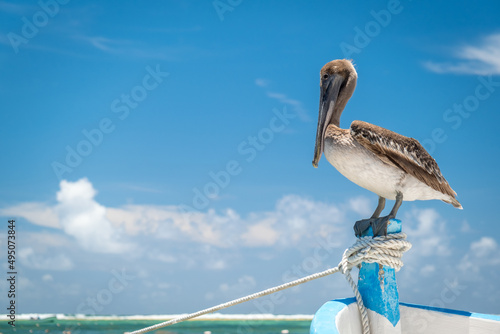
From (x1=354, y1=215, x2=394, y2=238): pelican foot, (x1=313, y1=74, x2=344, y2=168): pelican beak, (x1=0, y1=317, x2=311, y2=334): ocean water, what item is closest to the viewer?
(x1=354, y1=215, x2=394, y2=238): pelican foot

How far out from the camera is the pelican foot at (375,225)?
296 cm

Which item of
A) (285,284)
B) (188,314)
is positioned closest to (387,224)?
(285,284)

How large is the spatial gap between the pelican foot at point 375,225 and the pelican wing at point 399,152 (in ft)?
1.32

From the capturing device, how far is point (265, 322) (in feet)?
37.6

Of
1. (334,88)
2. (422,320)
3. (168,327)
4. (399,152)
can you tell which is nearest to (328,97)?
(334,88)

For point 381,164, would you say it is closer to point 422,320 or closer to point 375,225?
point 375,225

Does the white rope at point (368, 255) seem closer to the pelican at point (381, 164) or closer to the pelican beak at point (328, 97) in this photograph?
the pelican at point (381, 164)

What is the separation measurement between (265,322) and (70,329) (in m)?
4.40

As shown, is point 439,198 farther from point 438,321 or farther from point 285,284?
point 285,284

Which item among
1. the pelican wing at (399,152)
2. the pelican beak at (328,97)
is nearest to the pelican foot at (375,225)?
the pelican wing at (399,152)

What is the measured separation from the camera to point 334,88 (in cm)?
356

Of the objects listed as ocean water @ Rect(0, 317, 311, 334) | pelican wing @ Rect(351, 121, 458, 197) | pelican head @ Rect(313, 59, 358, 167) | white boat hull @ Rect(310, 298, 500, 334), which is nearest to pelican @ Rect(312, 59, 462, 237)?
pelican wing @ Rect(351, 121, 458, 197)

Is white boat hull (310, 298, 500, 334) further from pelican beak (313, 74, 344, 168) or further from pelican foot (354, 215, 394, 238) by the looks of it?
pelican beak (313, 74, 344, 168)

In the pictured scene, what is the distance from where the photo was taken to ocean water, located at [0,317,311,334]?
10.2m
